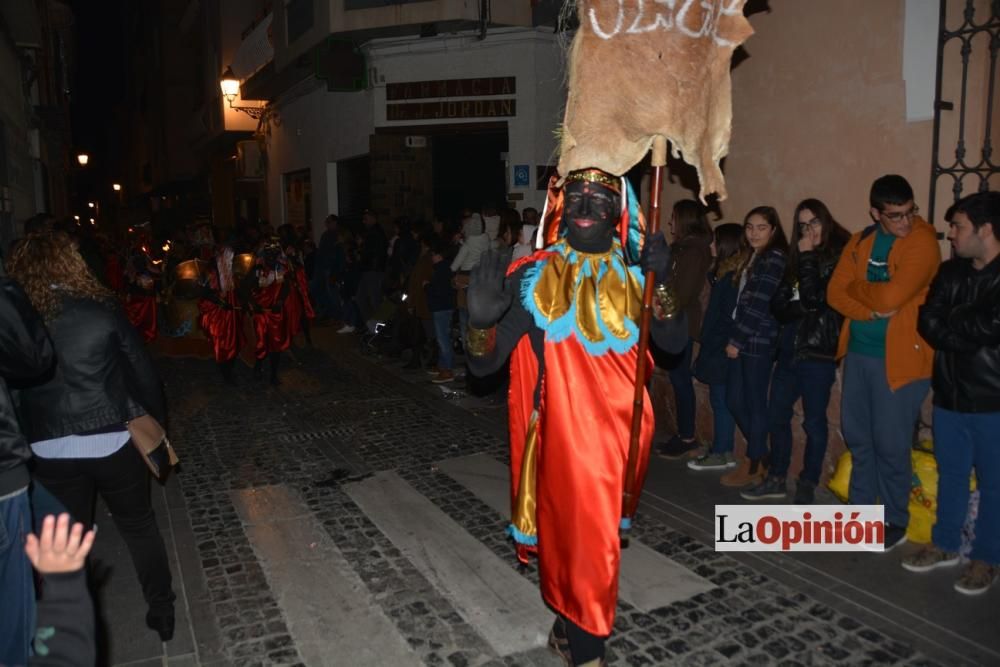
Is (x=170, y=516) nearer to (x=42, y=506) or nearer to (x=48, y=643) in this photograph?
(x=42, y=506)

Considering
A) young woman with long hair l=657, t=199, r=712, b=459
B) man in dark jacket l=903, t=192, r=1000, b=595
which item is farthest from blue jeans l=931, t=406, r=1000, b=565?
young woman with long hair l=657, t=199, r=712, b=459

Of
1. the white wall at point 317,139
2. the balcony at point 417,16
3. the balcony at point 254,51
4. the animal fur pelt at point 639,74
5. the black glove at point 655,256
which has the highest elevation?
the balcony at point 254,51

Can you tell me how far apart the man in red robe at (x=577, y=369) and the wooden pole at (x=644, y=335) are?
0.15 feet

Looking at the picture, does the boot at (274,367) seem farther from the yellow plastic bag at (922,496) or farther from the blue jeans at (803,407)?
the yellow plastic bag at (922,496)

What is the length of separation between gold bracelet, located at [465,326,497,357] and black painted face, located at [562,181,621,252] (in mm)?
574

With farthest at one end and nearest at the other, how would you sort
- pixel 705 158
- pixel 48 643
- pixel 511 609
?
1. pixel 511 609
2. pixel 705 158
3. pixel 48 643

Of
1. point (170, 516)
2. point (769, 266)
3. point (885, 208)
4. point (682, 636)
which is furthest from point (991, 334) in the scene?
point (170, 516)

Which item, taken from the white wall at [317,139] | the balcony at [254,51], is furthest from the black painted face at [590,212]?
the balcony at [254,51]

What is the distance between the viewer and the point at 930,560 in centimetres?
450

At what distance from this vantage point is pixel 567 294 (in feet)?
11.2

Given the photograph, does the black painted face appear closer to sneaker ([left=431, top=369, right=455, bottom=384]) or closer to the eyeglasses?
the eyeglasses

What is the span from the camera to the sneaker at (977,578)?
4223 millimetres

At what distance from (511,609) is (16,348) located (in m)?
2.76

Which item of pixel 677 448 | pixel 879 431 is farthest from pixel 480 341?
pixel 677 448
